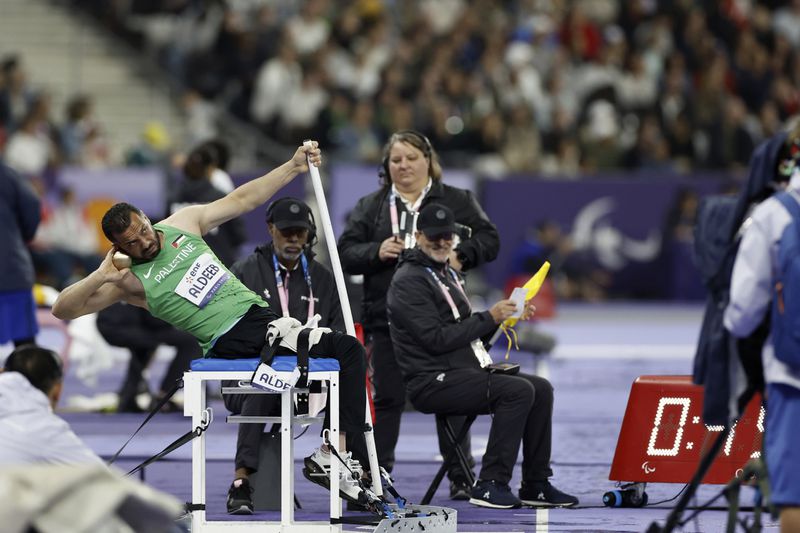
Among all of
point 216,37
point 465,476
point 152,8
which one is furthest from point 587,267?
point 465,476

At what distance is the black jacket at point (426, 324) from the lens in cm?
877

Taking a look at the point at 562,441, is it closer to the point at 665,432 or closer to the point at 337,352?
the point at 665,432

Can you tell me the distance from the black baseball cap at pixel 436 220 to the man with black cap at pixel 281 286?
65 centimetres

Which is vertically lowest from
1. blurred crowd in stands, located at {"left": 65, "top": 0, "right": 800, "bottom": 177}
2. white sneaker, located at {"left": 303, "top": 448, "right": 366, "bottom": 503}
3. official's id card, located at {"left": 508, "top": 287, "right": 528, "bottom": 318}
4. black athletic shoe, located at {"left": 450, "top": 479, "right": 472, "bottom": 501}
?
black athletic shoe, located at {"left": 450, "top": 479, "right": 472, "bottom": 501}

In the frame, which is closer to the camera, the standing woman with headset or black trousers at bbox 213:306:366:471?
black trousers at bbox 213:306:366:471

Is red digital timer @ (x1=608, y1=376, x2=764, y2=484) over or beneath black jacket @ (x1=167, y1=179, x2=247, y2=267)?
beneath

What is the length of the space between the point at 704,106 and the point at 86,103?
918 centimetres

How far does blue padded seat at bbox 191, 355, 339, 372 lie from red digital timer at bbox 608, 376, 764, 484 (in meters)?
2.00

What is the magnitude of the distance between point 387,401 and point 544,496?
116cm

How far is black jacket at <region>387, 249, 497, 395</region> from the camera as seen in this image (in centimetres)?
877

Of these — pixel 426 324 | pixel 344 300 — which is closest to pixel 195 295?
pixel 344 300

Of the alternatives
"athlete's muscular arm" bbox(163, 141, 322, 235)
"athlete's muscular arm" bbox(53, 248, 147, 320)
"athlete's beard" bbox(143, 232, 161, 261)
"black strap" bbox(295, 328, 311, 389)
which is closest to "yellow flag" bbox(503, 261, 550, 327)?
"athlete's muscular arm" bbox(163, 141, 322, 235)

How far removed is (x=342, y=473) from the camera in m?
8.02

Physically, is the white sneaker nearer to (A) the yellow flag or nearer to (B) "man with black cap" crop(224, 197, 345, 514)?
(B) "man with black cap" crop(224, 197, 345, 514)
